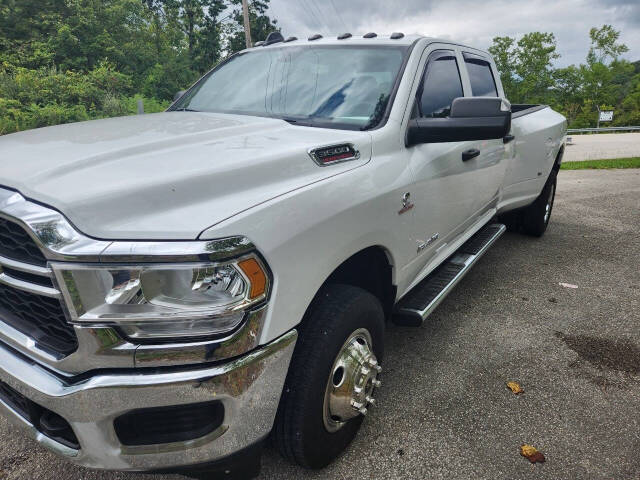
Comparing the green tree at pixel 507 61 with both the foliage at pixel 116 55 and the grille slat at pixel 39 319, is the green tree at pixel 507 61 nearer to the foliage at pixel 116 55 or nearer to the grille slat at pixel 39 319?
the foliage at pixel 116 55

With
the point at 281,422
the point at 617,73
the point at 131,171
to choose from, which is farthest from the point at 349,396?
the point at 617,73

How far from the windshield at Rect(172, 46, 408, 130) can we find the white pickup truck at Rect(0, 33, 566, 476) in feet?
0.08

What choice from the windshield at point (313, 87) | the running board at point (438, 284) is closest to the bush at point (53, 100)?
the windshield at point (313, 87)

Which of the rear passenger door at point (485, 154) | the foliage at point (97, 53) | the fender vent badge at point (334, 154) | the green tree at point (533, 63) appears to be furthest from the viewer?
the green tree at point (533, 63)

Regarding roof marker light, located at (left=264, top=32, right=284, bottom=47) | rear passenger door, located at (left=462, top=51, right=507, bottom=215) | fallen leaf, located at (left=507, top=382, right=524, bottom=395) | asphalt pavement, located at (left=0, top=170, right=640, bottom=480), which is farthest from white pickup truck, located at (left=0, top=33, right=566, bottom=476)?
roof marker light, located at (left=264, top=32, right=284, bottom=47)

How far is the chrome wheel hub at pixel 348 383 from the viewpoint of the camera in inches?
74.3

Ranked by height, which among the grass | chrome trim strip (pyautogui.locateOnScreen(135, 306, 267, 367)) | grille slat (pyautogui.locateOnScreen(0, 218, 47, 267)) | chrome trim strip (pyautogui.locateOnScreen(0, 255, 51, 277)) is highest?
grille slat (pyautogui.locateOnScreen(0, 218, 47, 267))

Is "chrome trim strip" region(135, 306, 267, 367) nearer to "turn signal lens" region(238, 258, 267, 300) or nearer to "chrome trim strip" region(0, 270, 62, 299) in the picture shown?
"turn signal lens" region(238, 258, 267, 300)

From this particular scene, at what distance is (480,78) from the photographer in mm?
3711

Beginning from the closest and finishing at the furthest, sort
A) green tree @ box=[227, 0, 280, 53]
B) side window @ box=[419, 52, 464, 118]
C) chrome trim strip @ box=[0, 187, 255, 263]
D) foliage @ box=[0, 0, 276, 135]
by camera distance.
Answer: chrome trim strip @ box=[0, 187, 255, 263]
side window @ box=[419, 52, 464, 118]
foliage @ box=[0, 0, 276, 135]
green tree @ box=[227, 0, 280, 53]

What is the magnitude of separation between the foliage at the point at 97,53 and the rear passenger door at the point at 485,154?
11025 mm

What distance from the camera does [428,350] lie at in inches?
120

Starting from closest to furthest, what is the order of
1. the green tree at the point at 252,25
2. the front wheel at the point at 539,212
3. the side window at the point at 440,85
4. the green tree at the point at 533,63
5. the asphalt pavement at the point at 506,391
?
1. the asphalt pavement at the point at 506,391
2. the side window at the point at 440,85
3. the front wheel at the point at 539,212
4. the green tree at the point at 252,25
5. the green tree at the point at 533,63

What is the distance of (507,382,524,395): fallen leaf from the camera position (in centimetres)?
259
